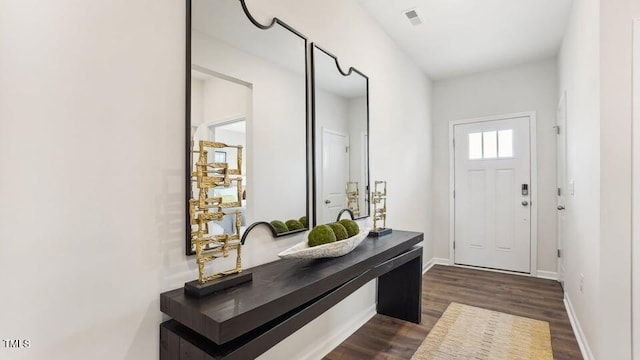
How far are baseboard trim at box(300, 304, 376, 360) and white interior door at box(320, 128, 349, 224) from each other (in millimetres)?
845

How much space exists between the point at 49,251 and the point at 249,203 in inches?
33.4

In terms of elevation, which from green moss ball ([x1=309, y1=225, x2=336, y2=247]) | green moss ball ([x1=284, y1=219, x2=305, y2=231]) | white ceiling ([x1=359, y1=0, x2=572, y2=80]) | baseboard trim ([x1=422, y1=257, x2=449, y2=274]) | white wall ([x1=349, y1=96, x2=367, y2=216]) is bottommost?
baseboard trim ([x1=422, y1=257, x2=449, y2=274])

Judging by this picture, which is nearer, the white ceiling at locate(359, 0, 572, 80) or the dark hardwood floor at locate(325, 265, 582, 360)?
the dark hardwood floor at locate(325, 265, 582, 360)

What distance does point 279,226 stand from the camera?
187 cm

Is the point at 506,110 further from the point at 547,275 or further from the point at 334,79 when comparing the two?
the point at 334,79

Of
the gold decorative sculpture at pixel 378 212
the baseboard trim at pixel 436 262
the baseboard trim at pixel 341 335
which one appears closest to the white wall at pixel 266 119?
the gold decorative sculpture at pixel 378 212

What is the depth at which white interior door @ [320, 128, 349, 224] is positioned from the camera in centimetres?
227

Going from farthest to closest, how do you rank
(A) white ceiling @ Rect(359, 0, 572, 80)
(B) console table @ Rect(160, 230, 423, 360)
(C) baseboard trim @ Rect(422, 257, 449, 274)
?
(C) baseboard trim @ Rect(422, 257, 449, 274), (A) white ceiling @ Rect(359, 0, 572, 80), (B) console table @ Rect(160, 230, 423, 360)

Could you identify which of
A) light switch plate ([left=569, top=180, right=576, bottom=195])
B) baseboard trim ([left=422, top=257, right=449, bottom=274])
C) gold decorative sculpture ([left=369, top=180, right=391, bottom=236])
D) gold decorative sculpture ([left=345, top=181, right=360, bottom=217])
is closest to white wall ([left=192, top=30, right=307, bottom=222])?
gold decorative sculpture ([left=345, top=181, right=360, bottom=217])

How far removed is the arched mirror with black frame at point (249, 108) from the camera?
1.42m

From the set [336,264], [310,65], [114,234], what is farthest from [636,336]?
[114,234]

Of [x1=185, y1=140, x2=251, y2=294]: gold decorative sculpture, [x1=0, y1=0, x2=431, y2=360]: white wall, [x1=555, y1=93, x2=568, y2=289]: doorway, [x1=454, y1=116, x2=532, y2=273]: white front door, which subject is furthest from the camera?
[x1=454, y1=116, x2=532, y2=273]: white front door

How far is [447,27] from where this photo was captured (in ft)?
10.3

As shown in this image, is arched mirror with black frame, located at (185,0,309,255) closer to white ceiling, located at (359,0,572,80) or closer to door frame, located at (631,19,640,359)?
white ceiling, located at (359,0,572,80)
